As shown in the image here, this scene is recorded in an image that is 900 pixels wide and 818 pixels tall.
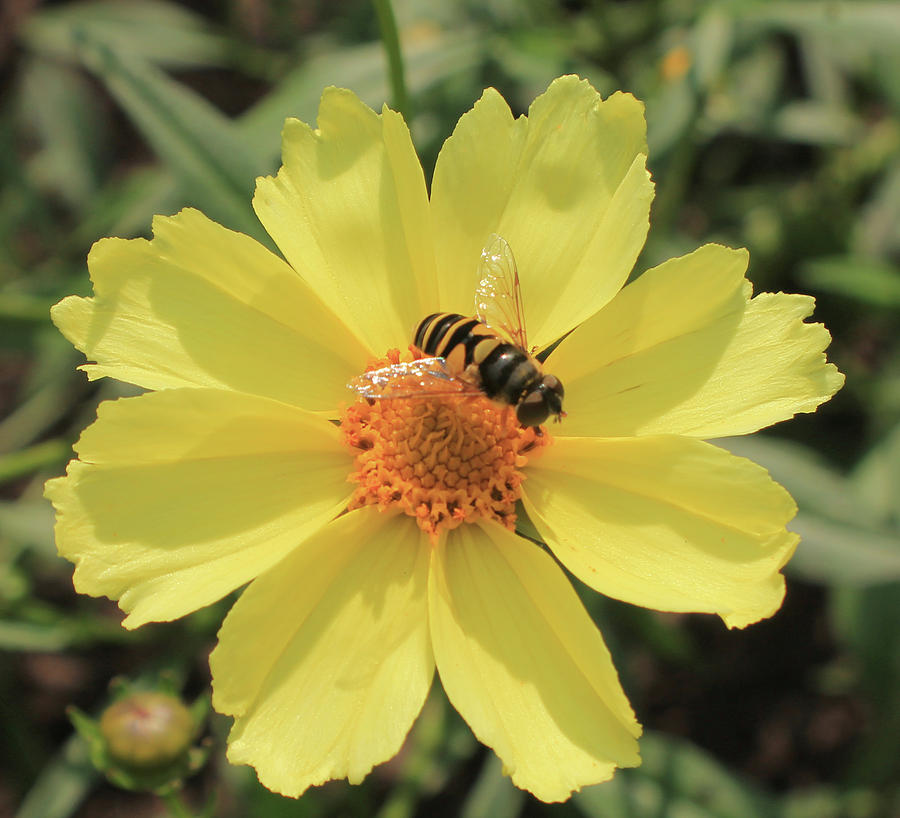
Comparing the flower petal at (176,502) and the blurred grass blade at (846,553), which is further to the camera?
the blurred grass blade at (846,553)

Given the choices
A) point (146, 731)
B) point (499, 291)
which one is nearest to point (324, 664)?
point (146, 731)

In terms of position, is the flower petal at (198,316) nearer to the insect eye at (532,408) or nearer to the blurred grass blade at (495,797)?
the insect eye at (532,408)

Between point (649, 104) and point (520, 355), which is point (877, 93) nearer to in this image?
point (649, 104)

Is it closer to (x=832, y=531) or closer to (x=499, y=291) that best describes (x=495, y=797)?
(x=832, y=531)

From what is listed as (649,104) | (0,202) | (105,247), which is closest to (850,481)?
(649,104)

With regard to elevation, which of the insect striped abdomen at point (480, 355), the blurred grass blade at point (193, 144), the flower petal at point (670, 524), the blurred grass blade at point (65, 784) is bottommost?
the blurred grass blade at point (65, 784)

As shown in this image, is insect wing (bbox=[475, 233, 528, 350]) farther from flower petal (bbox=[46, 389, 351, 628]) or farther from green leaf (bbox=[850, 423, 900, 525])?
green leaf (bbox=[850, 423, 900, 525])

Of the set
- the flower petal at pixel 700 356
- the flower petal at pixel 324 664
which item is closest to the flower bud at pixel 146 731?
the flower petal at pixel 324 664
